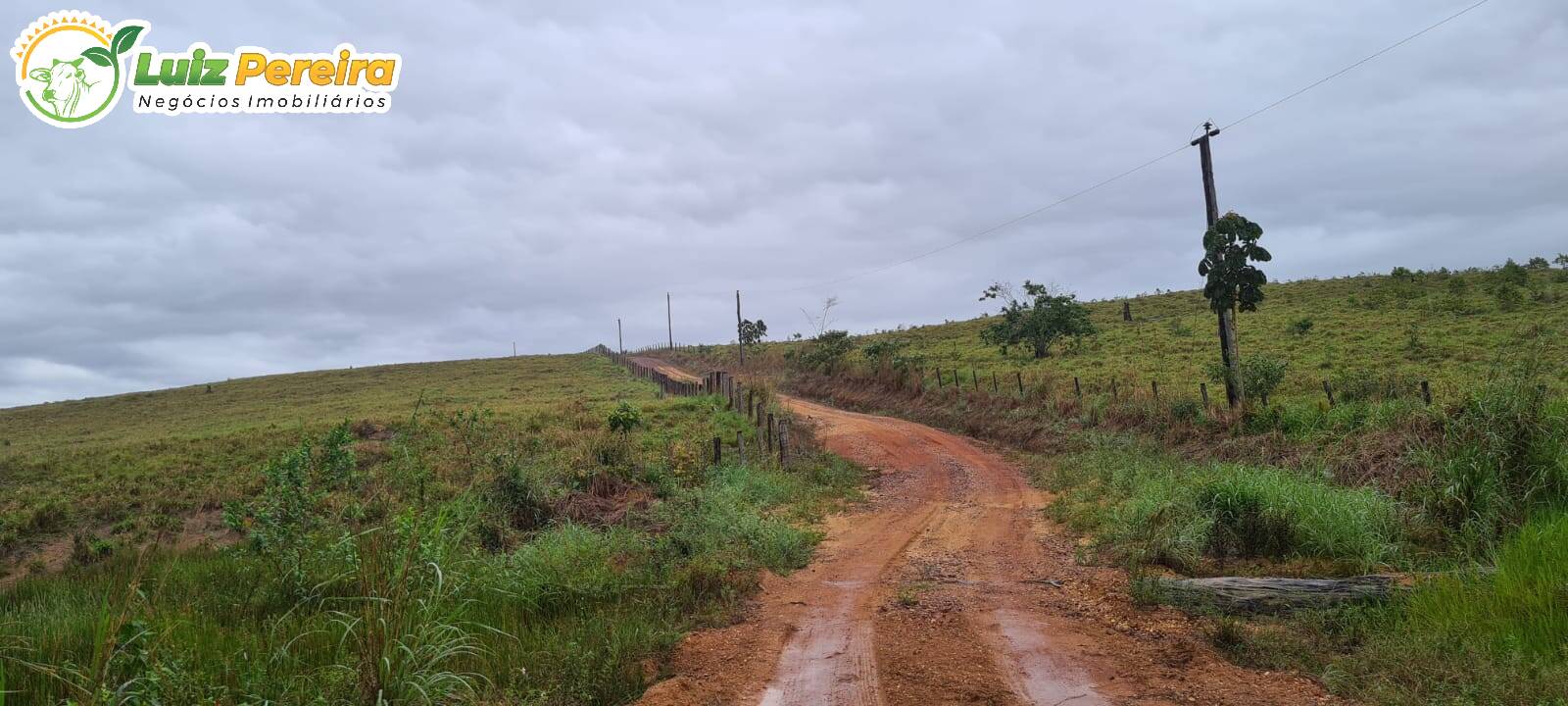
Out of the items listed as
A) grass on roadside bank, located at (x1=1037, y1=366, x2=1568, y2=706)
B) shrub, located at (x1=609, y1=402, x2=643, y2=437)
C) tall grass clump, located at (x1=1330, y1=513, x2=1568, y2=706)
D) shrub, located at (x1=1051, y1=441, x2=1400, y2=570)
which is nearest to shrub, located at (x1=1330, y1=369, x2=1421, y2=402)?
grass on roadside bank, located at (x1=1037, y1=366, x2=1568, y2=706)

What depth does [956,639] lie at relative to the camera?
6.71m

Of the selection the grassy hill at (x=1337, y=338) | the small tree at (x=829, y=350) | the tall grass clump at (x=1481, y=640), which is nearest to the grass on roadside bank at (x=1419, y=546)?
the tall grass clump at (x=1481, y=640)

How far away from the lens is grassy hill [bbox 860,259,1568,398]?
21.3 meters

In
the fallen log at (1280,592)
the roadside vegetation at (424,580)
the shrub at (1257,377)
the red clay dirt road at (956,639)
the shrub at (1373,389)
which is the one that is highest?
the shrub at (1257,377)

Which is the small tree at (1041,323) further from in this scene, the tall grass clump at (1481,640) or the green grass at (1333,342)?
the tall grass clump at (1481,640)

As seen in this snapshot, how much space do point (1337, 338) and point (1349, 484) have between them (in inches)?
918

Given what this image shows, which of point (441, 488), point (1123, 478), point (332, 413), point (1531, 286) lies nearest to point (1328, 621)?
point (1123, 478)

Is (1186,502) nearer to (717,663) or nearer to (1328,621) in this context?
(1328,621)

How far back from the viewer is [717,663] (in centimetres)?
636

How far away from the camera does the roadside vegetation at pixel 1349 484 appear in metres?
5.70

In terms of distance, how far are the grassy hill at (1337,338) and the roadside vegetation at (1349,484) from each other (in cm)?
28

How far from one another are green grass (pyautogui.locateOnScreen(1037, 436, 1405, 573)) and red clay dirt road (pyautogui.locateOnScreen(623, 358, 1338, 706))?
692 mm

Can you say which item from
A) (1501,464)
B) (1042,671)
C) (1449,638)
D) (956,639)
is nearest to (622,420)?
(956,639)

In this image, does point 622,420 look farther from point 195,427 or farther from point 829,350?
point 195,427
